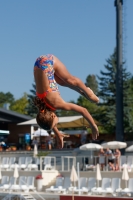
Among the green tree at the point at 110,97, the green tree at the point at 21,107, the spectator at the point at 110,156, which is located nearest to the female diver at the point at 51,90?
the spectator at the point at 110,156

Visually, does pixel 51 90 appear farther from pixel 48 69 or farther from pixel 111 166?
pixel 111 166

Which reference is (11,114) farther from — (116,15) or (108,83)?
(108,83)

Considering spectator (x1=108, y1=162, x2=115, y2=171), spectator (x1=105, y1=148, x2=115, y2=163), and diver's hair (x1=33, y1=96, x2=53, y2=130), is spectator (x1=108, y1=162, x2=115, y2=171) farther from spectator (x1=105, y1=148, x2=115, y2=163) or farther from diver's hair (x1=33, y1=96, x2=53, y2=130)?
diver's hair (x1=33, y1=96, x2=53, y2=130)

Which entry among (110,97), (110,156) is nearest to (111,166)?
(110,156)

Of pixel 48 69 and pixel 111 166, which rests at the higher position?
pixel 48 69

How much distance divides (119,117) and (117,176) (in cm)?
805

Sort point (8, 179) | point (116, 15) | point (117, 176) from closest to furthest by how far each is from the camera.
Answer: point (117, 176) < point (8, 179) < point (116, 15)

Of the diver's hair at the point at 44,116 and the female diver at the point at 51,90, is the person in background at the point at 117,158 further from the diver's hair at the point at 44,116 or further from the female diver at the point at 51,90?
the diver's hair at the point at 44,116

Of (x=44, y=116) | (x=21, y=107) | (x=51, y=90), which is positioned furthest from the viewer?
(x=21, y=107)

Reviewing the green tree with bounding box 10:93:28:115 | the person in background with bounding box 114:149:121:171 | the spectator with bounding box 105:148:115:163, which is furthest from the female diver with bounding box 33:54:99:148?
the green tree with bounding box 10:93:28:115

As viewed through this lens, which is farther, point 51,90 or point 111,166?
point 111,166

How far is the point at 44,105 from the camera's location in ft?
21.1

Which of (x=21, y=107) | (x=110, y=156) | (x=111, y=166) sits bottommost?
(x=111, y=166)

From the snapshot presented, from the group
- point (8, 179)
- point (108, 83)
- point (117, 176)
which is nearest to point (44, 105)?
point (117, 176)
